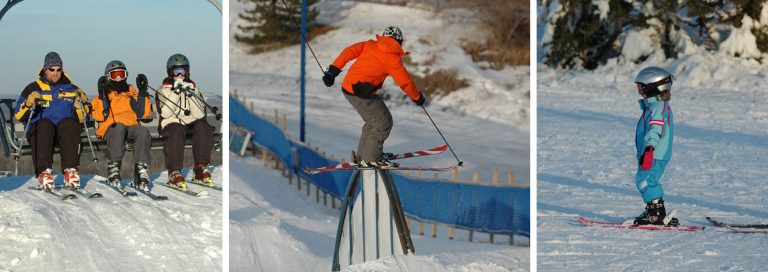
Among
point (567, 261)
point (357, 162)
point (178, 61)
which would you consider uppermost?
point (178, 61)

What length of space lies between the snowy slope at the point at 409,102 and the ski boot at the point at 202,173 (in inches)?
133

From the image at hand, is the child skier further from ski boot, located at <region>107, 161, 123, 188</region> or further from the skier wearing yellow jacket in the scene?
ski boot, located at <region>107, 161, 123, 188</region>

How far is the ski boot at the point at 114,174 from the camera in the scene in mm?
6227

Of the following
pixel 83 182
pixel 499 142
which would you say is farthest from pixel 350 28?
pixel 83 182

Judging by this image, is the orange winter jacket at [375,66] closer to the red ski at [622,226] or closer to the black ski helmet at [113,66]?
the black ski helmet at [113,66]

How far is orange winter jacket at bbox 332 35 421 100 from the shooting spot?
470cm

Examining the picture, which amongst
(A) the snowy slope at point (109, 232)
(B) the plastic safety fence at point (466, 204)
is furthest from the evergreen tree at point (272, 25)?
(A) the snowy slope at point (109, 232)

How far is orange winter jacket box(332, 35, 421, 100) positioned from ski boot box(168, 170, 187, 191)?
1.69 m

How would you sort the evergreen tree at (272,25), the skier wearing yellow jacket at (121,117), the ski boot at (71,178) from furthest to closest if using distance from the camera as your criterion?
the evergreen tree at (272,25), the ski boot at (71,178), the skier wearing yellow jacket at (121,117)

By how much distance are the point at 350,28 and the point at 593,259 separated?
28.1ft

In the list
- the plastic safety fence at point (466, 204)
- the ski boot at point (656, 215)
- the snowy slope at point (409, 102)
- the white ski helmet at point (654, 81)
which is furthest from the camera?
the snowy slope at point (409, 102)

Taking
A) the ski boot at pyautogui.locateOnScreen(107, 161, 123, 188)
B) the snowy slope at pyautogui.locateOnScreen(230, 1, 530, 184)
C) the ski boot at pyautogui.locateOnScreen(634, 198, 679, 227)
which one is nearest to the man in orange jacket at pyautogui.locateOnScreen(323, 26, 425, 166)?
the ski boot at pyautogui.locateOnScreen(107, 161, 123, 188)

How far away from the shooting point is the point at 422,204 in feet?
25.5

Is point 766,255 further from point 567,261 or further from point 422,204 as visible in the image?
point 422,204
